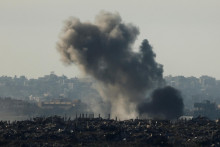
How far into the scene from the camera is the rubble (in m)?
140

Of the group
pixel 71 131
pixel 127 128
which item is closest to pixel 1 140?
pixel 71 131

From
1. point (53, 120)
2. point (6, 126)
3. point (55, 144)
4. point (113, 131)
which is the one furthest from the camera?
point (53, 120)

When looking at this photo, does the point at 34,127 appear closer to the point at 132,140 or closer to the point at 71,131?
the point at 71,131

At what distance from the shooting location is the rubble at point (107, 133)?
458ft

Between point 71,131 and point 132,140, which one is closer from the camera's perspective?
point 132,140

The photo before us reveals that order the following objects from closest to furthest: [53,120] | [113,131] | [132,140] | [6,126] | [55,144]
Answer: [55,144]
[132,140]
[113,131]
[6,126]
[53,120]

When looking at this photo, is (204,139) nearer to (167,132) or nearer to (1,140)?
(167,132)

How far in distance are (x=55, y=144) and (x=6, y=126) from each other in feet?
107

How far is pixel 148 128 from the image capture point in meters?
160

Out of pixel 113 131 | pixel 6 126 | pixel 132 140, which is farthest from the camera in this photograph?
pixel 6 126

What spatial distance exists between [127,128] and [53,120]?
23.7 metres

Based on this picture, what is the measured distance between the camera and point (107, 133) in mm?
149250

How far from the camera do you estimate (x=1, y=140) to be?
137750 millimetres

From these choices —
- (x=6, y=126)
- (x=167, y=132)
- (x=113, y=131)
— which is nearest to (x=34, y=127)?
(x=6, y=126)
